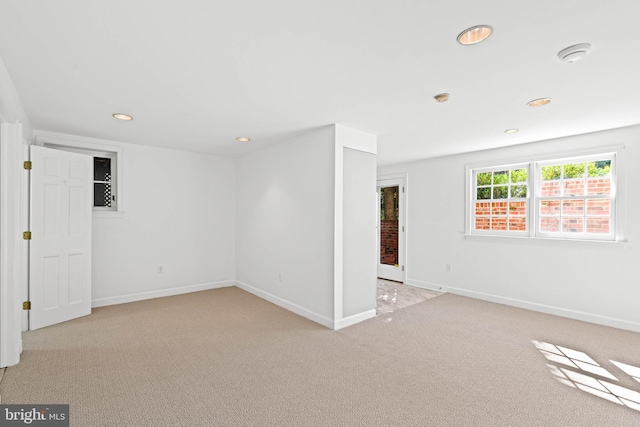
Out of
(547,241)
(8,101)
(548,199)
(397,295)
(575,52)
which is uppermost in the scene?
(575,52)

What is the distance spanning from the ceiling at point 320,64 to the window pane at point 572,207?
0.95 metres

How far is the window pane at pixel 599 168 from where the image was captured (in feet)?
12.5

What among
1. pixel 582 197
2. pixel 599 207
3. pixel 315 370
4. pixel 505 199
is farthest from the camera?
pixel 505 199

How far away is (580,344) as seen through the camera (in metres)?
3.15

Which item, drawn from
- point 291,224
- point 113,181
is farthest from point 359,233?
point 113,181

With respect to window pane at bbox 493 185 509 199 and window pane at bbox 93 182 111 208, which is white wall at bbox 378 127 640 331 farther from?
window pane at bbox 93 182 111 208

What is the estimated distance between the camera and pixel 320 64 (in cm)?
213

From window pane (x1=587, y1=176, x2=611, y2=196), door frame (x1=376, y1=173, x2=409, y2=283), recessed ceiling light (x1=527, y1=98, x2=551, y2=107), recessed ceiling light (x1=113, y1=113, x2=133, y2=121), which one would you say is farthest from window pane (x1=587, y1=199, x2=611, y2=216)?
recessed ceiling light (x1=113, y1=113, x2=133, y2=121)

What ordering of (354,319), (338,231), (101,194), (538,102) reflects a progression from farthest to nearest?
(101,194), (354,319), (338,231), (538,102)

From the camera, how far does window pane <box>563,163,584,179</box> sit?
403cm

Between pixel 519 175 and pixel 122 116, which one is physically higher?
pixel 122 116

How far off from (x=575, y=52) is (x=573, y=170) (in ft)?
9.45

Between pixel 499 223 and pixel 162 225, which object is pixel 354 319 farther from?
pixel 162 225

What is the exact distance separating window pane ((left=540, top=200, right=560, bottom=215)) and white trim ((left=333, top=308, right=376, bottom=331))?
2.78 meters
